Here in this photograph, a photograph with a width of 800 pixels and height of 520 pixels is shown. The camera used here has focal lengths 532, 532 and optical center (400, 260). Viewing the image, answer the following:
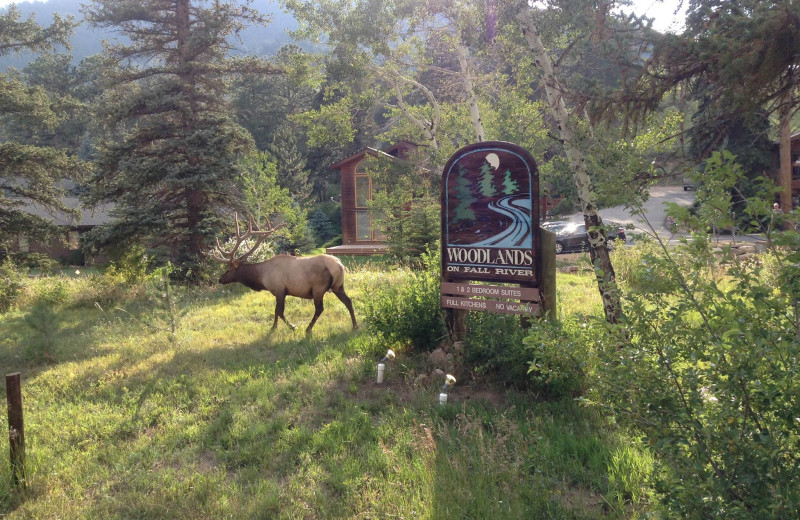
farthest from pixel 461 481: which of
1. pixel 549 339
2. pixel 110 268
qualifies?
pixel 110 268

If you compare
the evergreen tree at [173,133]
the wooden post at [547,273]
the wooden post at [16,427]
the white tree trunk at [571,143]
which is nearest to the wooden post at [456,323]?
the wooden post at [547,273]

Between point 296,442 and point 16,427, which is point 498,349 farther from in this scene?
point 16,427

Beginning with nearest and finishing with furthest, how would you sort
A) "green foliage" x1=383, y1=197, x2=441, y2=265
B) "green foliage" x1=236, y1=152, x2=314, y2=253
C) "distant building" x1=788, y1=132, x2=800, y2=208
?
"green foliage" x1=383, y1=197, x2=441, y2=265, "green foliage" x1=236, y1=152, x2=314, y2=253, "distant building" x1=788, y1=132, x2=800, y2=208

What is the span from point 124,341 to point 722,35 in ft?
34.9

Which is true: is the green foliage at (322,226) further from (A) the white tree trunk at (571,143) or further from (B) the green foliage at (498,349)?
(B) the green foliage at (498,349)

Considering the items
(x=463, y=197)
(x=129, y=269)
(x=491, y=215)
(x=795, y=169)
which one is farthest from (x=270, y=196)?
(x=795, y=169)

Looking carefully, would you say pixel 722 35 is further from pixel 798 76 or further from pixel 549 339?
pixel 549 339

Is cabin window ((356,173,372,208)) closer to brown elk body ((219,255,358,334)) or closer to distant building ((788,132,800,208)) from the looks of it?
brown elk body ((219,255,358,334))

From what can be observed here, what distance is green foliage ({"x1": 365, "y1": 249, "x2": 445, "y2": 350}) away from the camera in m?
7.91

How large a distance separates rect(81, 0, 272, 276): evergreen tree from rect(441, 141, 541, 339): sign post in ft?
36.7

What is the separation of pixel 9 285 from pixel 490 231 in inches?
536

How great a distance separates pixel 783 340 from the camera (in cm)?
255

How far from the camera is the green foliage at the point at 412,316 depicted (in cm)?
791

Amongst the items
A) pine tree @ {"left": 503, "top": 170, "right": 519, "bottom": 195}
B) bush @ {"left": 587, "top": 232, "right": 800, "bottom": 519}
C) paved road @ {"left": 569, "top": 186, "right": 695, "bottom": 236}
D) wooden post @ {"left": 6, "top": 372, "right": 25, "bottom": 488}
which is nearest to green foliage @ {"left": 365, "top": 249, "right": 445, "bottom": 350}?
pine tree @ {"left": 503, "top": 170, "right": 519, "bottom": 195}
